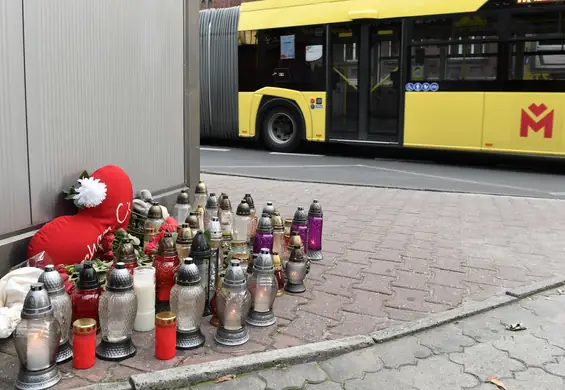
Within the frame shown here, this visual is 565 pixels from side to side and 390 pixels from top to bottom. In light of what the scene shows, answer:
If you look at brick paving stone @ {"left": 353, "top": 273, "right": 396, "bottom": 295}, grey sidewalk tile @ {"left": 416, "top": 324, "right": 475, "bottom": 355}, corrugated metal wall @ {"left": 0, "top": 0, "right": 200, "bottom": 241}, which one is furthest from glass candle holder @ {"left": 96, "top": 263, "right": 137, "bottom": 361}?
brick paving stone @ {"left": 353, "top": 273, "right": 396, "bottom": 295}

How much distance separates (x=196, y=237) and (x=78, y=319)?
83cm

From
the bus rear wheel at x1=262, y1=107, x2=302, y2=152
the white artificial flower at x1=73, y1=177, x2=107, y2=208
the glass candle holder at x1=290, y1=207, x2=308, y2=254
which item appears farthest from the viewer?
the bus rear wheel at x1=262, y1=107, x2=302, y2=152

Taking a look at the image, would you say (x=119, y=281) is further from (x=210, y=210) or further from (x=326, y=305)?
(x=210, y=210)

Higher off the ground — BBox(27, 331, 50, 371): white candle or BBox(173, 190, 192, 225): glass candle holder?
BBox(173, 190, 192, 225): glass candle holder

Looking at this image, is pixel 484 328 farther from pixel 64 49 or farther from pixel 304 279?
pixel 64 49

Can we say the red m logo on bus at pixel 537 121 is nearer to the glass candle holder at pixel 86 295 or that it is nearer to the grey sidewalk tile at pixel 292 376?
the grey sidewalk tile at pixel 292 376

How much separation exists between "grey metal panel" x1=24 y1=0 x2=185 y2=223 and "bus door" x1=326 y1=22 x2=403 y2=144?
6.90 metres

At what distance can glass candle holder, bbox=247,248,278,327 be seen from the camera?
350cm

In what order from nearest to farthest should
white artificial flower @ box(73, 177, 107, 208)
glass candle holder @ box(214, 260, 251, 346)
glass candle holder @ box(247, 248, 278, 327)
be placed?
1. glass candle holder @ box(214, 260, 251, 346)
2. glass candle holder @ box(247, 248, 278, 327)
3. white artificial flower @ box(73, 177, 107, 208)

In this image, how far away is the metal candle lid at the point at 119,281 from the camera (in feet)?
10.1

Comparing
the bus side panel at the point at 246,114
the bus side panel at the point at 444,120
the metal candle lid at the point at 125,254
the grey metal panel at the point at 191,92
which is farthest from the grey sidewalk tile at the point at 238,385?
the bus side panel at the point at 246,114

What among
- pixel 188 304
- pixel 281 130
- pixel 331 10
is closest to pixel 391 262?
pixel 188 304

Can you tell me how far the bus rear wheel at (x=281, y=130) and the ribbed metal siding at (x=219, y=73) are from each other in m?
0.85

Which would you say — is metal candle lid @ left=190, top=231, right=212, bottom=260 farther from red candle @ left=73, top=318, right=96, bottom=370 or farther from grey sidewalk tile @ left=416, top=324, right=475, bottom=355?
grey sidewalk tile @ left=416, top=324, right=475, bottom=355
